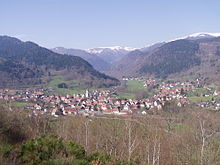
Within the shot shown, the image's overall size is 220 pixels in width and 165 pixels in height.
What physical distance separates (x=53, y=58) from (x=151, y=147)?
271 feet

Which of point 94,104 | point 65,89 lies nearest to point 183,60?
point 65,89

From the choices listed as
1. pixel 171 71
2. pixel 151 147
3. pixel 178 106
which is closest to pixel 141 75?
pixel 171 71

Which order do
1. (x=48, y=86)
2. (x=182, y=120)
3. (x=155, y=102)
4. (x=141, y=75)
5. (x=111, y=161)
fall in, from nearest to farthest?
(x=111, y=161) → (x=182, y=120) → (x=155, y=102) → (x=48, y=86) → (x=141, y=75)

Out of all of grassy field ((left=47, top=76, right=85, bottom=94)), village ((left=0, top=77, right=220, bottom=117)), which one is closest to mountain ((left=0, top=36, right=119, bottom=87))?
grassy field ((left=47, top=76, right=85, bottom=94))

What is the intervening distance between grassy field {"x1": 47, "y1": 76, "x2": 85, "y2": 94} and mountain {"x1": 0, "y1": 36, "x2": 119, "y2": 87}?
1514 millimetres

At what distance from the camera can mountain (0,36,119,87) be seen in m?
69.8

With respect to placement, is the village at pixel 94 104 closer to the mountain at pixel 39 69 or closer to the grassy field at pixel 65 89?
the grassy field at pixel 65 89

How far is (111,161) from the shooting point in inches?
329

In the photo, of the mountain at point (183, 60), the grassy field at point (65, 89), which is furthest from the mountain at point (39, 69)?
the mountain at point (183, 60)

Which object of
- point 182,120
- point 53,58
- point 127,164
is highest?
point 53,58

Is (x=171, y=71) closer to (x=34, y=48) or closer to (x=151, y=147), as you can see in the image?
(x=34, y=48)

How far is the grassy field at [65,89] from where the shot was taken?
6120 cm

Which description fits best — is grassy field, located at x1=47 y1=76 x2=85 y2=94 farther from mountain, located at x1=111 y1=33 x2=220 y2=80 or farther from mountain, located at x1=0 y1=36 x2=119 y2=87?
mountain, located at x1=111 y1=33 x2=220 y2=80

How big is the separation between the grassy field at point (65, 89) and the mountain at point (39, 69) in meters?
1.51
